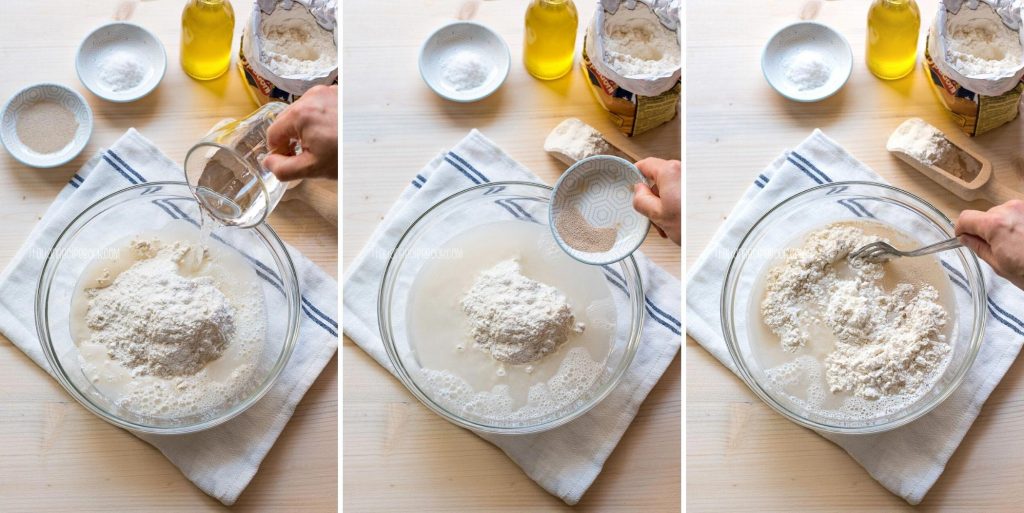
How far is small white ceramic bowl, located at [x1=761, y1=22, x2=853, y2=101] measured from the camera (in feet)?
4.61

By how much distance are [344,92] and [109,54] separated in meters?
0.41

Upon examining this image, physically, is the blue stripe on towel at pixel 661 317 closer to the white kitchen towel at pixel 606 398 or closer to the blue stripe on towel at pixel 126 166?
the white kitchen towel at pixel 606 398

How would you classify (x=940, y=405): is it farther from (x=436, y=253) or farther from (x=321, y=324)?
(x=321, y=324)

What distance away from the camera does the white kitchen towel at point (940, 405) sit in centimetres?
137

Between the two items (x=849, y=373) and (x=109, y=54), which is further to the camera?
(x=109, y=54)

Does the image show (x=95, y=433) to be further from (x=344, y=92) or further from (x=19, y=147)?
(x=344, y=92)

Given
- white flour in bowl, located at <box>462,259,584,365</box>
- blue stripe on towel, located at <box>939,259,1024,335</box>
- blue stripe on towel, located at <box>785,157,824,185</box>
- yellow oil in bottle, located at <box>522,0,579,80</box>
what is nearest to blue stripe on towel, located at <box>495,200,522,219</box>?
white flour in bowl, located at <box>462,259,584,365</box>

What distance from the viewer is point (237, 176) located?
49.1 inches

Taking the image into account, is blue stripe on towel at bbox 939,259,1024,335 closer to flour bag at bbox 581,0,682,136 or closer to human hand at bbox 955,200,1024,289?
human hand at bbox 955,200,1024,289

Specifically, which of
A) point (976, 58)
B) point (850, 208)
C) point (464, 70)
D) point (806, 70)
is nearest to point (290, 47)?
point (464, 70)

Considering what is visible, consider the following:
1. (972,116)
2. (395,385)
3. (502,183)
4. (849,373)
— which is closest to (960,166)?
(972,116)

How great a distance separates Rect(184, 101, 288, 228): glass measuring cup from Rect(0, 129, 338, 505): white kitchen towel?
0.57ft

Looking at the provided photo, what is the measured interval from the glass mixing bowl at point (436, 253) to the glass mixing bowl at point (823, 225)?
0.53 feet

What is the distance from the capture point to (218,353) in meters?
1.39
